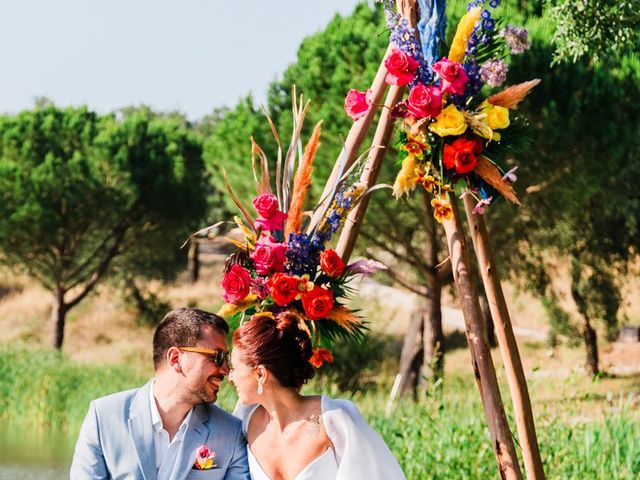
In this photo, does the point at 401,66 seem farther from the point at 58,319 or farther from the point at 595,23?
the point at 58,319

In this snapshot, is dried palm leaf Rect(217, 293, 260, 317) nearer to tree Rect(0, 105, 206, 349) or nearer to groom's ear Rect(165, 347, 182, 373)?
groom's ear Rect(165, 347, 182, 373)

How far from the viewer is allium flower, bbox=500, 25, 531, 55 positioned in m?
4.28

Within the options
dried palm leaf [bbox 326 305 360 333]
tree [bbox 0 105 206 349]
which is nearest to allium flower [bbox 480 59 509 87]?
dried palm leaf [bbox 326 305 360 333]

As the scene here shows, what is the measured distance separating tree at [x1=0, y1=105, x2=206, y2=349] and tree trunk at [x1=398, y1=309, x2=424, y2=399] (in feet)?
24.2

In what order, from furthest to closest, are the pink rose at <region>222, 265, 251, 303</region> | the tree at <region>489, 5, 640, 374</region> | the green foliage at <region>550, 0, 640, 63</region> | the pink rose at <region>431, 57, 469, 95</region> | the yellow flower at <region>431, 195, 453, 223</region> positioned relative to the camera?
the tree at <region>489, 5, 640, 374</region> → the green foliage at <region>550, 0, 640, 63</region> → the yellow flower at <region>431, 195, 453, 223</region> → the pink rose at <region>431, 57, 469, 95</region> → the pink rose at <region>222, 265, 251, 303</region>

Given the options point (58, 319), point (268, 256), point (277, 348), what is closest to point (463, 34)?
Answer: point (268, 256)

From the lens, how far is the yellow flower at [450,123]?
404 centimetres

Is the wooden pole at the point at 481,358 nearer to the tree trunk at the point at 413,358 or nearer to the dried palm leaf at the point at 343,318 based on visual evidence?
the dried palm leaf at the point at 343,318

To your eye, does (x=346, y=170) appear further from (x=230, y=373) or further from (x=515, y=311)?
(x=515, y=311)

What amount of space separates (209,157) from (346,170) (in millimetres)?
13198

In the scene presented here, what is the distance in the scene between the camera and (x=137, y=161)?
2233 cm

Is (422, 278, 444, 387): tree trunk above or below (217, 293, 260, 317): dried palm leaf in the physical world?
below

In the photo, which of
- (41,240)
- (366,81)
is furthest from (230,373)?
(41,240)

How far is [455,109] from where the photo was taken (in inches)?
160
